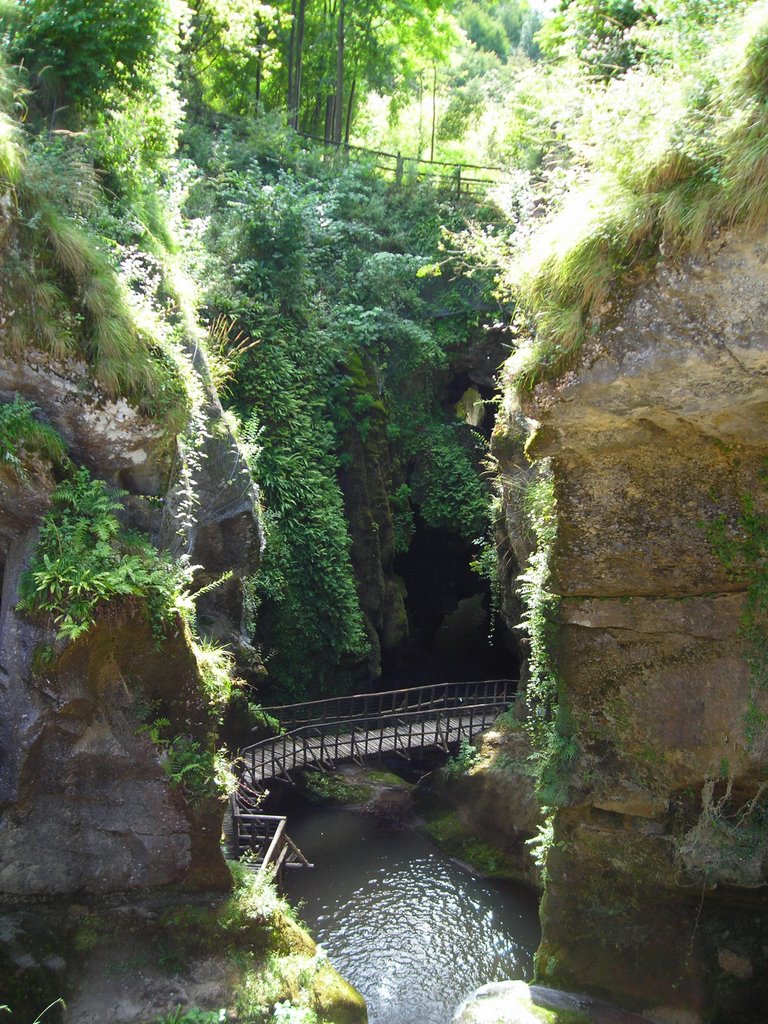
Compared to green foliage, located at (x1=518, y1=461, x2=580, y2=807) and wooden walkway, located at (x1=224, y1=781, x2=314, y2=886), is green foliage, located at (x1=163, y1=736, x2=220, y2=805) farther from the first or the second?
green foliage, located at (x1=518, y1=461, x2=580, y2=807)

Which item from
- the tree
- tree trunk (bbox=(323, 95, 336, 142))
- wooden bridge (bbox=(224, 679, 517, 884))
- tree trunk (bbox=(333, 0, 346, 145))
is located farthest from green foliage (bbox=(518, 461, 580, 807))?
tree trunk (bbox=(323, 95, 336, 142))

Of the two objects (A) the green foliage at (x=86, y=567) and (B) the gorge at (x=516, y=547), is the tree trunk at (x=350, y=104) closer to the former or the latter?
(B) the gorge at (x=516, y=547)

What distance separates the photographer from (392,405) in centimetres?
1917

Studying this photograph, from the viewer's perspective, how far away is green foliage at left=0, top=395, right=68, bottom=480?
296 inches

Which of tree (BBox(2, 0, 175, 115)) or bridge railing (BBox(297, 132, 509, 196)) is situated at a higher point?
bridge railing (BBox(297, 132, 509, 196))

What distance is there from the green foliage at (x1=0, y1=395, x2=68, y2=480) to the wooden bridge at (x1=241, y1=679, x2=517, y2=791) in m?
6.96

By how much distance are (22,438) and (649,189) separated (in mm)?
5753

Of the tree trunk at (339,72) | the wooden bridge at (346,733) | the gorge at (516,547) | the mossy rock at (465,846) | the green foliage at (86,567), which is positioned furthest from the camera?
the tree trunk at (339,72)

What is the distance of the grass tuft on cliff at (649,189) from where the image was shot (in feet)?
18.9

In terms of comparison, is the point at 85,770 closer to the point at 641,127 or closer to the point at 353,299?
the point at 641,127

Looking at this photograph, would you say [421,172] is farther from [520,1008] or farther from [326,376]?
[520,1008]

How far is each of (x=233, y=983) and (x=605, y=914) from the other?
373 cm

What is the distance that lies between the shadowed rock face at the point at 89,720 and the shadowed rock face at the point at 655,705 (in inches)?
150

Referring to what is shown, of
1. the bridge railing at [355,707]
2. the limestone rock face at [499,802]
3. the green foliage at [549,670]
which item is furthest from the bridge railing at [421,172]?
the green foliage at [549,670]
